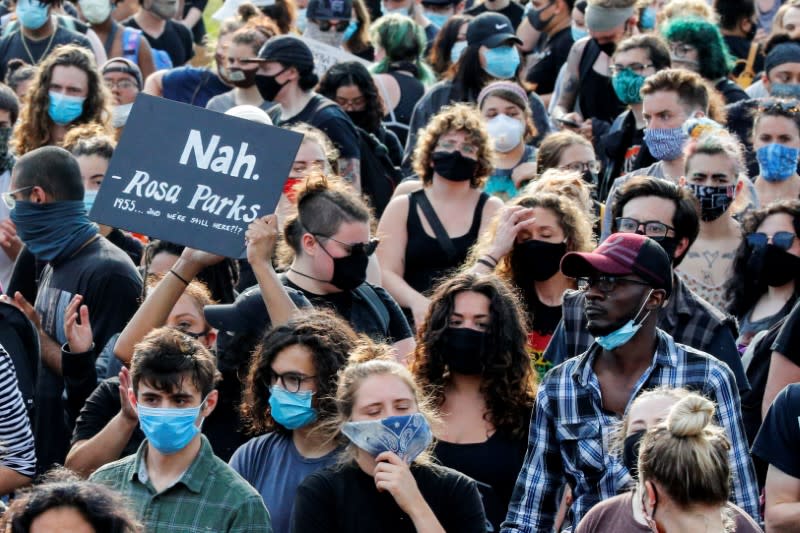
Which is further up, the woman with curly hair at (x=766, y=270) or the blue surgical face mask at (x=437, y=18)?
the blue surgical face mask at (x=437, y=18)

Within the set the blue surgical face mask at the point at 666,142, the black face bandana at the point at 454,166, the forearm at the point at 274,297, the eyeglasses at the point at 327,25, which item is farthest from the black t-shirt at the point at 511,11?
the forearm at the point at 274,297

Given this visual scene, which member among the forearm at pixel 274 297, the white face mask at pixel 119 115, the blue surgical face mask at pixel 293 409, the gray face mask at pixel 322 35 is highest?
the gray face mask at pixel 322 35

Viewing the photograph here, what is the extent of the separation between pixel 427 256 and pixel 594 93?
3.63 metres

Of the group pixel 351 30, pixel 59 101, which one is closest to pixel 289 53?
pixel 59 101

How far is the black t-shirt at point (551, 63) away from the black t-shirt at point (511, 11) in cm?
143

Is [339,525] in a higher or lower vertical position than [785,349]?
lower

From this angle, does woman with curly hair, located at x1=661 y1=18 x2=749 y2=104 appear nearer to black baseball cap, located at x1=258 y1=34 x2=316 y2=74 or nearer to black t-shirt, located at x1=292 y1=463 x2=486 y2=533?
black baseball cap, located at x1=258 y1=34 x2=316 y2=74

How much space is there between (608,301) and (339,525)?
4.23 feet

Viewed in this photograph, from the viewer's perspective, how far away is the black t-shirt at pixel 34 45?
12.4 m

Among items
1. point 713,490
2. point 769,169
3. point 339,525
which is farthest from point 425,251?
point 713,490

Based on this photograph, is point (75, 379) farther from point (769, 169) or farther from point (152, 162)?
point (769, 169)

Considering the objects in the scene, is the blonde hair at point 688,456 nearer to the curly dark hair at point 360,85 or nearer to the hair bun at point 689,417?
the hair bun at point 689,417

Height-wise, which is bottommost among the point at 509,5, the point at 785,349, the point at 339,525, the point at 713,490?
the point at 339,525

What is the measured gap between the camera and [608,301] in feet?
19.7
